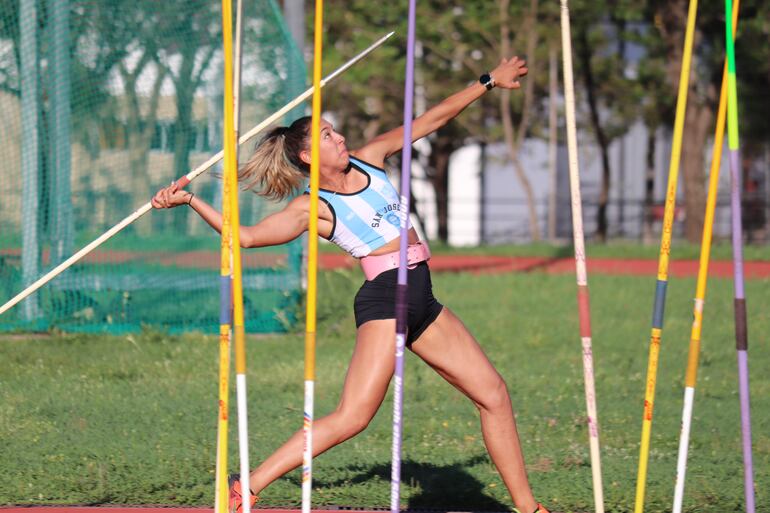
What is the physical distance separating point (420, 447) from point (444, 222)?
2453cm

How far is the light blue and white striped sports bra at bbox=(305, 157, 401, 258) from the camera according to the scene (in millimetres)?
5000

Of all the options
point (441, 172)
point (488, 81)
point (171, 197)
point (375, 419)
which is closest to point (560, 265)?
A: point (375, 419)

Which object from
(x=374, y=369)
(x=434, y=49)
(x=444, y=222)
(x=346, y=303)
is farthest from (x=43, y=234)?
(x=444, y=222)

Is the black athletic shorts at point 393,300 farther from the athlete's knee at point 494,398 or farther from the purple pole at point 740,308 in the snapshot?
the purple pole at point 740,308


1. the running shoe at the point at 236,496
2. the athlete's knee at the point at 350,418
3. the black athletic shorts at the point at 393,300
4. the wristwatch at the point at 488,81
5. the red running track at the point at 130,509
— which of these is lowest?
the red running track at the point at 130,509

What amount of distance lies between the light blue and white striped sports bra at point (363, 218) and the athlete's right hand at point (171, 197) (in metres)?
0.57

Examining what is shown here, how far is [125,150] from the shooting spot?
10812 mm

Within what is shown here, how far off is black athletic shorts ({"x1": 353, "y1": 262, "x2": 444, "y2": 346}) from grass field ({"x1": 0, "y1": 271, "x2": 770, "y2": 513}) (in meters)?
1.12

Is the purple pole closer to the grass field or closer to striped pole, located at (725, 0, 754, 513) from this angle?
striped pole, located at (725, 0, 754, 513)

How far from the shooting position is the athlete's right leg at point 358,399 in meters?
4.96

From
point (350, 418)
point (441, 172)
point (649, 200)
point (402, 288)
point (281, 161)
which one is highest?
point (441, 172)

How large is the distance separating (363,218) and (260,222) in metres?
0.44

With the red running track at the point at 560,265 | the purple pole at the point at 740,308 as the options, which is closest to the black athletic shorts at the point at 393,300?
the purple pole at the point at 740,308

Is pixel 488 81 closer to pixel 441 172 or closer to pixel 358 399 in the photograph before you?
pixel 358 399
